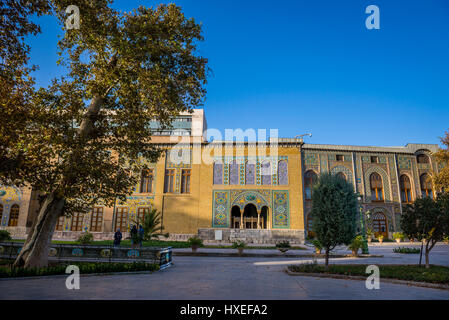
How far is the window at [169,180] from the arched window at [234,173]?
5.29 metres

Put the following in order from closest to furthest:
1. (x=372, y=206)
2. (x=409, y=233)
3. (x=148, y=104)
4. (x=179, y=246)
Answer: (x=148, y=104) → (x=409, y=233) → (x=179, y=246) → (x=372, y=206)

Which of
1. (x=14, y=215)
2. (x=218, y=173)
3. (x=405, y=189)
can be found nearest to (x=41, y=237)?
(x=218, y=173)

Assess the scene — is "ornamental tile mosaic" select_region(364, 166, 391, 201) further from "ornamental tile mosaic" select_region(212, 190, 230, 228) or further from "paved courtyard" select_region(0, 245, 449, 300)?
"paved courtyard" select_region(0, 245, 449, 300)

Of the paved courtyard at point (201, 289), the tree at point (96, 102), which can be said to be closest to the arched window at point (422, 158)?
the paved courtyard at point (201, 289)

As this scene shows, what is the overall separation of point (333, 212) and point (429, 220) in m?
3.80

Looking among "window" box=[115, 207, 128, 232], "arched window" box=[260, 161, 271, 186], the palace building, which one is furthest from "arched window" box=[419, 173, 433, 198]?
"window" box=[115, 207, 128, 232]

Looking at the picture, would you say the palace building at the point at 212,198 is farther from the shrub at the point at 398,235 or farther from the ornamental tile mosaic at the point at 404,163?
the ornamental tile mosaic at the point at 404,163

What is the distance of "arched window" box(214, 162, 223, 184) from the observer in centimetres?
2389

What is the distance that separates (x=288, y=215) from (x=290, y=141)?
660 cm

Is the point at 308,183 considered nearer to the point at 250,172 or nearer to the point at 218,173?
the point at 250,172

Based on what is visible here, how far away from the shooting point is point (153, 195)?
23875 mm
